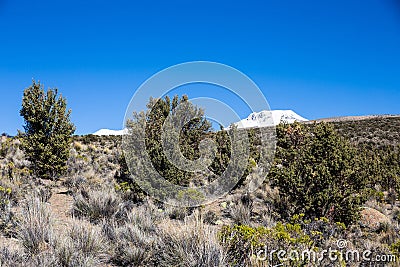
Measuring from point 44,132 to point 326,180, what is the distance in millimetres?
12107

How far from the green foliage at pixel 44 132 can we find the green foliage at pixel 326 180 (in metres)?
10.4

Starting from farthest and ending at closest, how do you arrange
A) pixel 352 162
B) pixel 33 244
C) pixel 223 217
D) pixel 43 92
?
pixel 43 92
pixel 223 217
pixel 352 162
pixel 33 244

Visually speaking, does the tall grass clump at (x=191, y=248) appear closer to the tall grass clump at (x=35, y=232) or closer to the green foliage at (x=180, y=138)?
the tall grass clump at (x=35, y=232)

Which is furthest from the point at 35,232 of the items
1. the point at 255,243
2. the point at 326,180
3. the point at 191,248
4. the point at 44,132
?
the point at 44,132

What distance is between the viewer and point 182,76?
370 inches

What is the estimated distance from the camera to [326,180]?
796 centimetres

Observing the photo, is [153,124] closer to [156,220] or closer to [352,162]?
[156,220]

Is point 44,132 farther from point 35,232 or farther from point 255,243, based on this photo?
point 255,243

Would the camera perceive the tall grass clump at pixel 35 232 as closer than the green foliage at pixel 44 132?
Yes

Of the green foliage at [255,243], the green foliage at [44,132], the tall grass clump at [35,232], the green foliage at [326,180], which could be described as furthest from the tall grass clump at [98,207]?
the green foliage at [44,132]

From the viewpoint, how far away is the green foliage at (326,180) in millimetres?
7926

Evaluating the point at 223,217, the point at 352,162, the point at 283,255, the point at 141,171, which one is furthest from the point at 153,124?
the point at 283,255

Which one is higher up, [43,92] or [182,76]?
[43,92]

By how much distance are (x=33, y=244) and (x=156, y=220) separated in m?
3.21
